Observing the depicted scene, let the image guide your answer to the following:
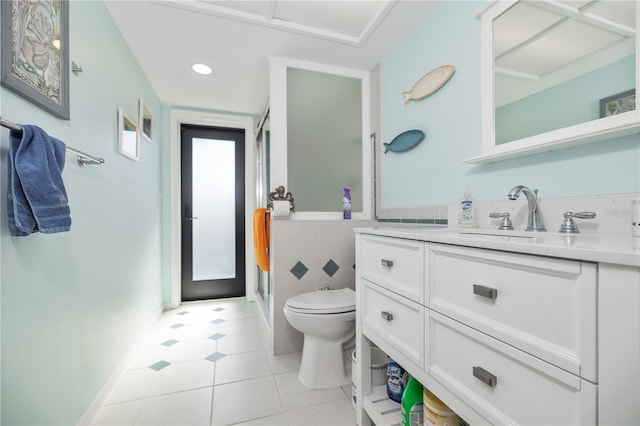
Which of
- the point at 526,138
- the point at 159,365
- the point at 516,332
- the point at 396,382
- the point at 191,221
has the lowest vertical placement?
the point at 159,365

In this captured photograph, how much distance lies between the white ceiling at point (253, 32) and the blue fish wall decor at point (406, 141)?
2.27ft

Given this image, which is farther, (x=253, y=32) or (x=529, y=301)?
(x=253, y=32)

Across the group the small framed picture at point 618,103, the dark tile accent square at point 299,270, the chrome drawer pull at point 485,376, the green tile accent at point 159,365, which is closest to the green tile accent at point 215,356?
the green tile accent at point 159,365

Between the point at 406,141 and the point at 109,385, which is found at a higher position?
the point at 406,141

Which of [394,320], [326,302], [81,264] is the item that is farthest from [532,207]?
[81,264]

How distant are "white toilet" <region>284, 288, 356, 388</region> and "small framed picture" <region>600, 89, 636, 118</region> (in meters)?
1.33

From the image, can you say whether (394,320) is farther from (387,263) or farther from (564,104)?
(564,104)

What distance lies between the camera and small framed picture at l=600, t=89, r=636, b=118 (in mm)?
812

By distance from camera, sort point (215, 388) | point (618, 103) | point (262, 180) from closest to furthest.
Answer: point (618, 103)
point (215, 388)
point (262, 180)

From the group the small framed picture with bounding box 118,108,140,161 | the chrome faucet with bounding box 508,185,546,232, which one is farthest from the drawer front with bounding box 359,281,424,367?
the small framed picture with bounding box 118,108,140,161

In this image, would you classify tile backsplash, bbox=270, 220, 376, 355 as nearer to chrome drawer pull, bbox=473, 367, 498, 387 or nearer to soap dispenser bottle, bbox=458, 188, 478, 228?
soap dispenser bottle, bbox=458, 188, 478, 228

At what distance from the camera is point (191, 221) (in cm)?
312

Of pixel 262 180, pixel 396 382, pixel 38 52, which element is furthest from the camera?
pixel 262 180

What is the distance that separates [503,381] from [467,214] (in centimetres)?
82
